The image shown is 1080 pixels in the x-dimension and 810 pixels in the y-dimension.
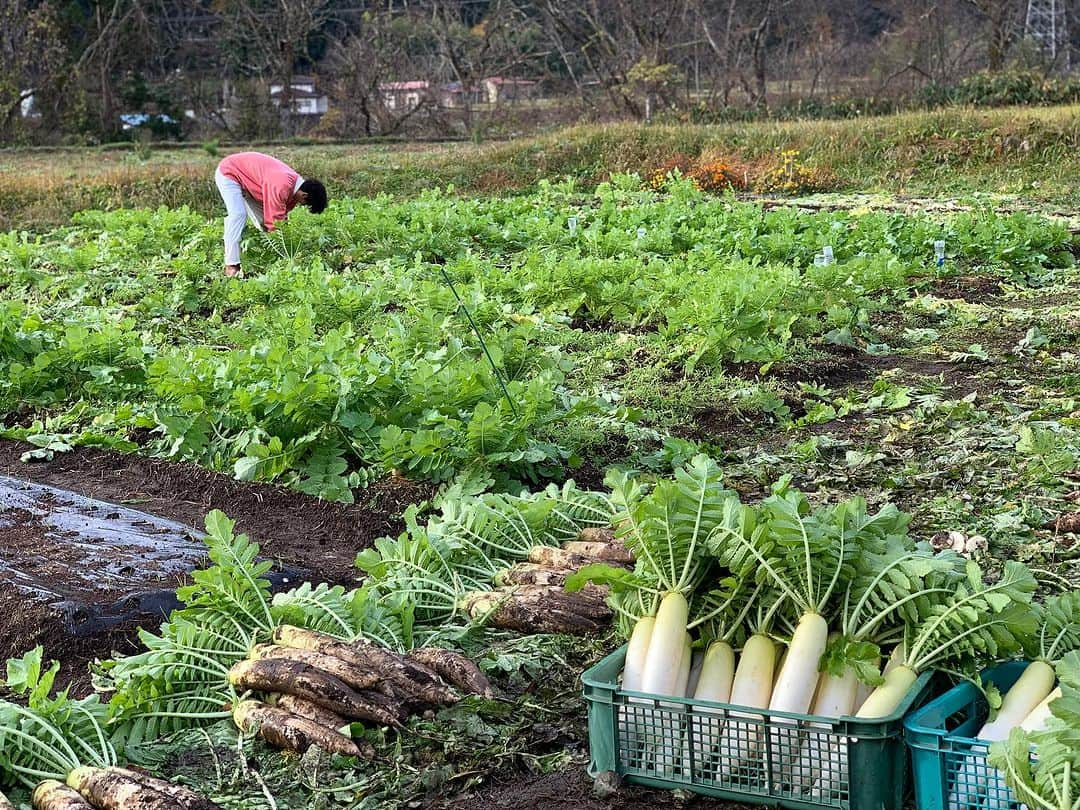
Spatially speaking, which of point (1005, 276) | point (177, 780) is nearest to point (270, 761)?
point (177, 780)

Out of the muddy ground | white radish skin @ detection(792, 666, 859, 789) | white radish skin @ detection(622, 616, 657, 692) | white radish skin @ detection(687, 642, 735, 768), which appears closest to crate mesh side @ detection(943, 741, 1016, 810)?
white radish skin @ detection(792, 666, 859, 789)

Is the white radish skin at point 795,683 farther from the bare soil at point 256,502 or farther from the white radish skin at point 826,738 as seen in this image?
the bare soil at point 256,502

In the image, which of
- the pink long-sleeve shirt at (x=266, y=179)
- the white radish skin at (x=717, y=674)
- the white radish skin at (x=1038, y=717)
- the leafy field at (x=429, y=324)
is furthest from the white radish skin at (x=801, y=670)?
the pink long-sleeve shirt at (x=266, y=179)

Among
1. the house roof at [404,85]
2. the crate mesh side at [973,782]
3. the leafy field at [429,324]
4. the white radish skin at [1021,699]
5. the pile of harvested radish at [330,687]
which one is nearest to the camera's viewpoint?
the crate mesh side at [973,782]

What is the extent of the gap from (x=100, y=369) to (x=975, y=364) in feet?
17.9

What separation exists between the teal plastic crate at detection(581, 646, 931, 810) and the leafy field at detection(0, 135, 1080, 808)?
0.41ft

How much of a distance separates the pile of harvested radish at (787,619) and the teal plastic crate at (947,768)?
3.5 inches

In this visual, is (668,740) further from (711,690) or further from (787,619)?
(787,619)

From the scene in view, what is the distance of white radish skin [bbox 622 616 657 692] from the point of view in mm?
3102

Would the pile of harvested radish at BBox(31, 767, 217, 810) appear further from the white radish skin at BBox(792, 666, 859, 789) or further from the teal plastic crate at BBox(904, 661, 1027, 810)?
the teal plastic crate at BBox(904, 661, 1027, 810)

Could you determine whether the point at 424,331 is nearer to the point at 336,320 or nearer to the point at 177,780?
the point at 336,320

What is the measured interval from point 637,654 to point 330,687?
801mm

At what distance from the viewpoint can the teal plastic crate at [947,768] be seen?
8.70 ft

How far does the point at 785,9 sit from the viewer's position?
128ft
